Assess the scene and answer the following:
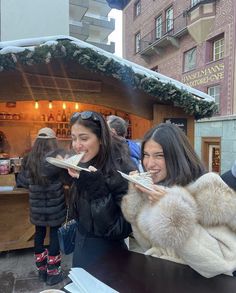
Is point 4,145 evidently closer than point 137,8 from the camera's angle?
Yes

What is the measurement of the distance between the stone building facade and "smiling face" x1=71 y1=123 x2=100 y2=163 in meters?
8.91

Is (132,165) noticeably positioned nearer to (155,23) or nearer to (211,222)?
(211,222)

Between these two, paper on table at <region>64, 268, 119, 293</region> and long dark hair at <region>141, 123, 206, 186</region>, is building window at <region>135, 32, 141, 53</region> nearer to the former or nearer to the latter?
long dark hair at <region>141, 123, 206, 186</region>

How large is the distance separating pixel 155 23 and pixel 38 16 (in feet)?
33.5

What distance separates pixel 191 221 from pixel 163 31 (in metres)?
18.9

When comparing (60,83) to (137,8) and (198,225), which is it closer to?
(198,225)

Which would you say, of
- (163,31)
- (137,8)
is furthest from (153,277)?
(137,8)

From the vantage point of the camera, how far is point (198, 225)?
1.29 metres

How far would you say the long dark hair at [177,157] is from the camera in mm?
1543

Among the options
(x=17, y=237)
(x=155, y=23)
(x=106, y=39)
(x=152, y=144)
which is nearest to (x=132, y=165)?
(x=152, y=144)

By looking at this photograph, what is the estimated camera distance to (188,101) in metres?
4.07

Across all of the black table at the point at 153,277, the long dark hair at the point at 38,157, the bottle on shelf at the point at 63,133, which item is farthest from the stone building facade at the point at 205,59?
the black table at the point at 153,277

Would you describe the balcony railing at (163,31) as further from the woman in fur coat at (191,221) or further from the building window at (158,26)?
the woman in fur coat at (191,221)

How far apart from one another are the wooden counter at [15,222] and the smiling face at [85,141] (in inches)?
102
